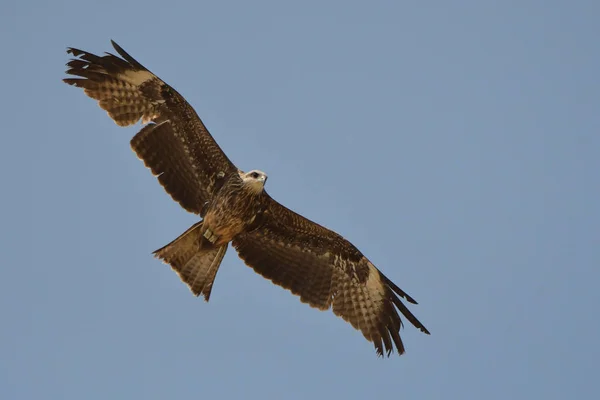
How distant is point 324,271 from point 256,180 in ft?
6.38

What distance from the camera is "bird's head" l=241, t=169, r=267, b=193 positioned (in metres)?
16.3

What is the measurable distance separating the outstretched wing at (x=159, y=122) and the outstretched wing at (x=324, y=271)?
108 centimetres

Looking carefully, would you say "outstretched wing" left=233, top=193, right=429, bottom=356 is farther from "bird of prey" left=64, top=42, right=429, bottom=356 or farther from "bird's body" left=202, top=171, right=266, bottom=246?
"bird's body" left=202, top=171, right=266, bottom=246

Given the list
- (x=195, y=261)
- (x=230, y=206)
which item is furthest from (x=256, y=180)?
(x=195, y=261)

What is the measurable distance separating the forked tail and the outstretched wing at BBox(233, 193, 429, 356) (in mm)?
754

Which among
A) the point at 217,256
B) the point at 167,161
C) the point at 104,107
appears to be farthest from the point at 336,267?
the point at 104,107

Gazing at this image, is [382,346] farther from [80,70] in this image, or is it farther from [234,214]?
[80,70]

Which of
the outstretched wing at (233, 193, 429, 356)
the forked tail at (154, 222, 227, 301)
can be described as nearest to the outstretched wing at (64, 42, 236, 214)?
the forked tail at (154, 222, 227, 301)

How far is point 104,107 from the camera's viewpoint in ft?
54.0

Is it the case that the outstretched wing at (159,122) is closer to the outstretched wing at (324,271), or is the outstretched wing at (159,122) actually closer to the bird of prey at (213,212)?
the bird of prey at (213,212)

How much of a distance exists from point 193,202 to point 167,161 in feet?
2.26

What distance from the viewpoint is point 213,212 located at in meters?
16.5

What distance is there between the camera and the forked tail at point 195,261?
1642 centimetres

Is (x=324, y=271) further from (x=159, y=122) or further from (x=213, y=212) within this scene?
(x=159, y=122)
